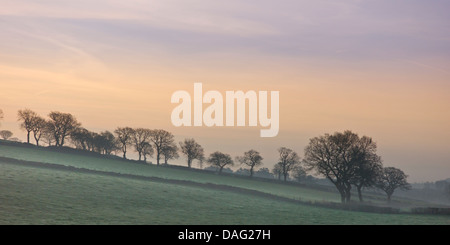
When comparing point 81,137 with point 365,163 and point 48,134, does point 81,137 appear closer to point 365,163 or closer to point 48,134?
point 48,134

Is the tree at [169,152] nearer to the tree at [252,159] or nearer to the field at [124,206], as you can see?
the tree at [252,159]

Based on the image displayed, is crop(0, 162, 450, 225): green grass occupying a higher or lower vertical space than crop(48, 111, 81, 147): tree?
lower

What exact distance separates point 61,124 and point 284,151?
282ft

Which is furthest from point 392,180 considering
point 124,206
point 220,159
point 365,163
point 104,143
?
point 104,143

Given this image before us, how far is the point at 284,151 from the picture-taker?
535 feet

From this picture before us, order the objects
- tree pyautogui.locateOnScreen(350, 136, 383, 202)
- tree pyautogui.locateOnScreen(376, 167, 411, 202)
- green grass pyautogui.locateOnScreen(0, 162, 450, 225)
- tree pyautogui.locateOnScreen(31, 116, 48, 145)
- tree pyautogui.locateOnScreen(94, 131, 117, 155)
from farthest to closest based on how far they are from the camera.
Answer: tree pyautogui.locateOnScreen(94, 131, 117, 155) < tree pyautogui.locateOnScreen(31, 116, 48, 145) < tree pyautogui.locateOnScreen(376, 167, 411, 202) < tree pyautogui.locateOnScreen(350, 136, 383, 202) < green grass pyautogui.locateOnScreen(0, 162, 450, 225)

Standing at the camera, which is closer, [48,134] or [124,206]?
[124,206]

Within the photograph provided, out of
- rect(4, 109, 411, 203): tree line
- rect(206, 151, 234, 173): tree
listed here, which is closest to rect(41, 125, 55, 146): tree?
rect(4, 109, 411, 203): tree line

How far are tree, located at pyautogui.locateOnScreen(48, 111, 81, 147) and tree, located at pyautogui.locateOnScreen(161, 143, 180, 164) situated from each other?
34.5 metres

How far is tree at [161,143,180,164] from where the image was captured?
157000 mm

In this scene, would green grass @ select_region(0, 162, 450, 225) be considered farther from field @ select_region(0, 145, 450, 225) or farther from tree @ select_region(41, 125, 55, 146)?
tree @ select_region(41, 125, 55, 146)

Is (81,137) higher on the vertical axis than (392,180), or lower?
higher

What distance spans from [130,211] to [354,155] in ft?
193
